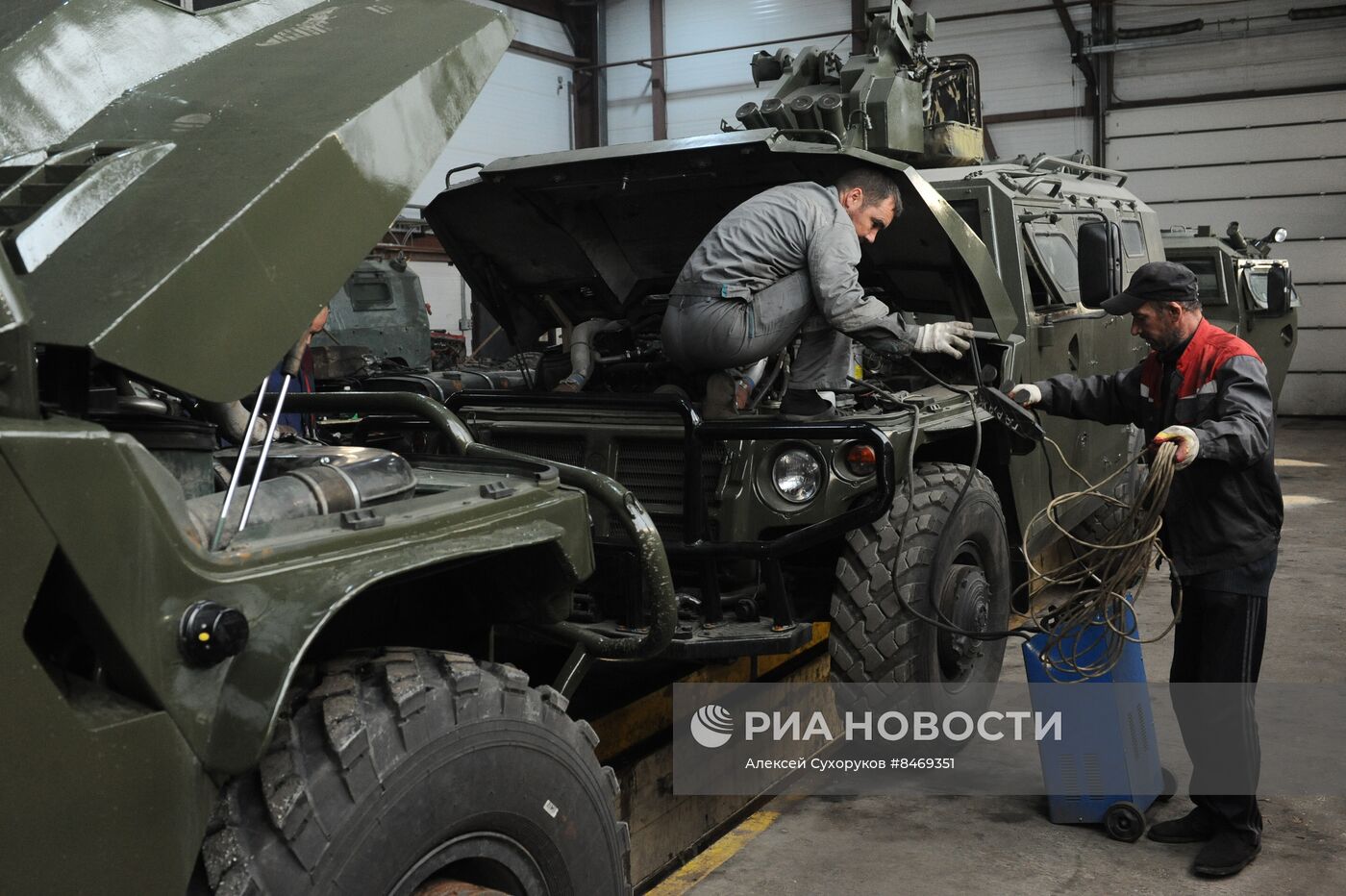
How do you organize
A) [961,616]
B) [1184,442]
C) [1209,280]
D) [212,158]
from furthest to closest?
[1209,280]
[961,616]
[1184,442]
[212,158]

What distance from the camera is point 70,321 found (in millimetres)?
1750

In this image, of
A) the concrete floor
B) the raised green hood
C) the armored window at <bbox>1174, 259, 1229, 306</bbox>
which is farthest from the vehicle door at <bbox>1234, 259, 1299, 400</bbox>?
the raised green hood

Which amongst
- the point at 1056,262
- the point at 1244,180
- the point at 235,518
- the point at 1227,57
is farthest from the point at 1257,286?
A: the point at 235,518

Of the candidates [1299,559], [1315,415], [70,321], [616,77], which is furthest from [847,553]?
[616,77]

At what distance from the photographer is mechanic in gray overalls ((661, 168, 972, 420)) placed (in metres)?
4.68

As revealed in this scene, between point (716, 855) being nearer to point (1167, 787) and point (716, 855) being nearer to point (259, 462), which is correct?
point (1167, 787)

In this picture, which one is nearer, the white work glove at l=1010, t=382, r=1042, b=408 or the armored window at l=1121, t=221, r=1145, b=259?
the white work glove at l=1010, t=382, r=1042, b=408

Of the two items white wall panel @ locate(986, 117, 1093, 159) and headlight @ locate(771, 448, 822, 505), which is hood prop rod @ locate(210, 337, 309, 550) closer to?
headlight @ locate(771, 448, 822, 505)

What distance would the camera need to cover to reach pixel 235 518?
2084mm

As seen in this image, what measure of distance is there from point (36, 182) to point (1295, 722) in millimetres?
5252

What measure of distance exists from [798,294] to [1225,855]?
231cm

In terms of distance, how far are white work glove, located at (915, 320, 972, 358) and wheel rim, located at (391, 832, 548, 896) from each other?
2766 millimetres

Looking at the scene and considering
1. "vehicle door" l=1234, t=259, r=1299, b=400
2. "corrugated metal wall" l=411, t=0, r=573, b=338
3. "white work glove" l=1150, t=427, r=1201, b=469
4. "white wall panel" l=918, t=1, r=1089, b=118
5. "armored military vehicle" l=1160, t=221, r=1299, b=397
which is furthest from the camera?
"corrugated metal wall" l=411, t=0, r=573, b=338

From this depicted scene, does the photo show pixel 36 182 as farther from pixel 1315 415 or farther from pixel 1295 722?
pixel 1315 415
